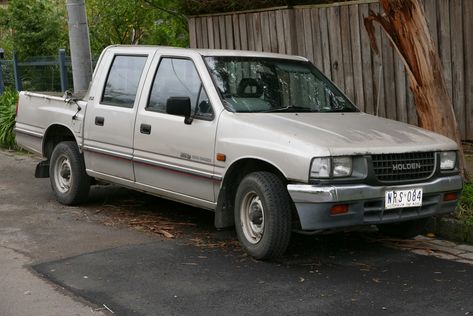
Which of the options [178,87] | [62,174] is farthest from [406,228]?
[62,174]

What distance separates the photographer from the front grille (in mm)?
5793

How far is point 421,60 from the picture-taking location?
7293 millimetres

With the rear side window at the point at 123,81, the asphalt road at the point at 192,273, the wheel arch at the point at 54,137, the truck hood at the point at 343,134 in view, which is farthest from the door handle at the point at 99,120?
the truck hood at the point at 343,134

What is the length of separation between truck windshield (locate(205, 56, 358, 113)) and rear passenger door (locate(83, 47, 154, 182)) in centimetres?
99

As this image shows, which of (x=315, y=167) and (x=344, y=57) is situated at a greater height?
(x=344, y=57)

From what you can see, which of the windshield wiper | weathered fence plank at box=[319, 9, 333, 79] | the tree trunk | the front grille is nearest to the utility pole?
weathered fence plank at box=[319, 9, 333, 79]

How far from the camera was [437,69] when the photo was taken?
24.1ft

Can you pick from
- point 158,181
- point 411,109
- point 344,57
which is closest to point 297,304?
point 158,181

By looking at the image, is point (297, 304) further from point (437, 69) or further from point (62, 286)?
point (437, 69)

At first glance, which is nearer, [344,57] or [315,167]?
[315,167]

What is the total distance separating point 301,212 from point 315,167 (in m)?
0.37

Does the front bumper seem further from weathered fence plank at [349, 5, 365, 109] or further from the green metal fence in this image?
the green metal fence

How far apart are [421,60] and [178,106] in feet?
8.23

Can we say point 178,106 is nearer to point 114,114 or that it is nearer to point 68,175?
point 114,114
